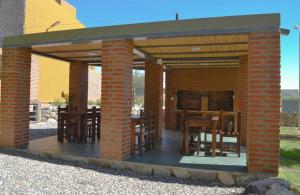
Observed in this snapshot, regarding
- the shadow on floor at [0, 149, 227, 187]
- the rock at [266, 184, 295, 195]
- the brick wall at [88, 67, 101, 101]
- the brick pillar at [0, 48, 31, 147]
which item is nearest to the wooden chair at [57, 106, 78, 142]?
the brick pillar at [0, 48, 31, 147]

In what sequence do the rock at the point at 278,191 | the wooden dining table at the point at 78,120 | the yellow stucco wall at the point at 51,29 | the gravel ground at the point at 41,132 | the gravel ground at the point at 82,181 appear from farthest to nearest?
1. the yellow stucco wall at the point at 51,29
2. the gravel ground at the point at 41,132
3. the wooden dining table at the point at 78,120
4. the gravel ground at the point at 82,181
5. the rock at the point at 278,191

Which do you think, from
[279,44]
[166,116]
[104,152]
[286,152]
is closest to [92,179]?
[104,152]

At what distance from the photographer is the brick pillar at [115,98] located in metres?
6.89

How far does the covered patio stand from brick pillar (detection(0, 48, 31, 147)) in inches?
1.0

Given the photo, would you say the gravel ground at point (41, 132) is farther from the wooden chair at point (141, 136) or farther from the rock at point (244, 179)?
the rock at point (244, 179)

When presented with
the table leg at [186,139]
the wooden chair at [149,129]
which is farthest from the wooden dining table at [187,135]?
the wooden chair at [149,129]

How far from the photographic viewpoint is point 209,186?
588 centimetres

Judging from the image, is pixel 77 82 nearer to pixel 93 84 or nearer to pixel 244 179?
pixel 244 179

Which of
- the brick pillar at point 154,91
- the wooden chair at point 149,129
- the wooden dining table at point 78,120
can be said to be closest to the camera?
the wooden chair at point 149,129

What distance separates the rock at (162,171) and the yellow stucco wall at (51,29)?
633 inches

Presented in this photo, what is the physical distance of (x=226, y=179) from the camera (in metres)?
6.07

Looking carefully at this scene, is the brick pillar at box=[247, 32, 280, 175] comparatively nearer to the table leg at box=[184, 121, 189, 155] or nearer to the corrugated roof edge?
the corrugated roof edge

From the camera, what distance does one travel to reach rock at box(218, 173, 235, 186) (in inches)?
237

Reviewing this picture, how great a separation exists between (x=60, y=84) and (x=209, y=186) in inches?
787
